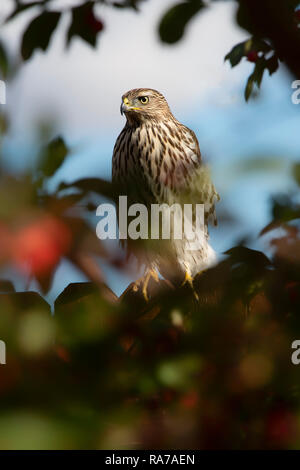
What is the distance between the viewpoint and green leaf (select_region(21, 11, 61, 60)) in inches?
63.8

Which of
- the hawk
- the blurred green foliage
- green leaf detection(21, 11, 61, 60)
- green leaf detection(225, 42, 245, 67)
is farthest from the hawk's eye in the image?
the blurred green foliage

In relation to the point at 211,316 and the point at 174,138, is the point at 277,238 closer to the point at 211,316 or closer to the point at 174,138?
the point at 211,316

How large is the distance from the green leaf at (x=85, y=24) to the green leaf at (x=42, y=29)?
0.21 feet

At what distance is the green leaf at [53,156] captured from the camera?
2.67 feet

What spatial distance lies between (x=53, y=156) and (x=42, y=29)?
37.2 inches

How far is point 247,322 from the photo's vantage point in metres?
0.96

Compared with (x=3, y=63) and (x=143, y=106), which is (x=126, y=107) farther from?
(x=3, y=63)

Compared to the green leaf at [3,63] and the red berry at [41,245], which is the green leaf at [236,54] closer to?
the green leaf at [3,63]

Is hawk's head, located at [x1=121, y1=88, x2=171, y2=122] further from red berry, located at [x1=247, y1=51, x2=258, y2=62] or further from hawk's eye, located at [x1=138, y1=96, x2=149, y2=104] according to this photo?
red berry, located at [x1=247, y1=51, x2=258, y2=62]

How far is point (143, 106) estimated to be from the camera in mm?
5730

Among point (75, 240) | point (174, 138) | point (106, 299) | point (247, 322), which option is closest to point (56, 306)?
point (106, 299)

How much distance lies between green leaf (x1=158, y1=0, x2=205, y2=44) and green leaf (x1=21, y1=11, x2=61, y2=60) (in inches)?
12.5

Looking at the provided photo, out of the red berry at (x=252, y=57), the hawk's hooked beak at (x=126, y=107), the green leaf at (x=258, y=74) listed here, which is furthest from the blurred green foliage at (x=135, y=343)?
the hawk's hooked beak at (x=126, y=107)
